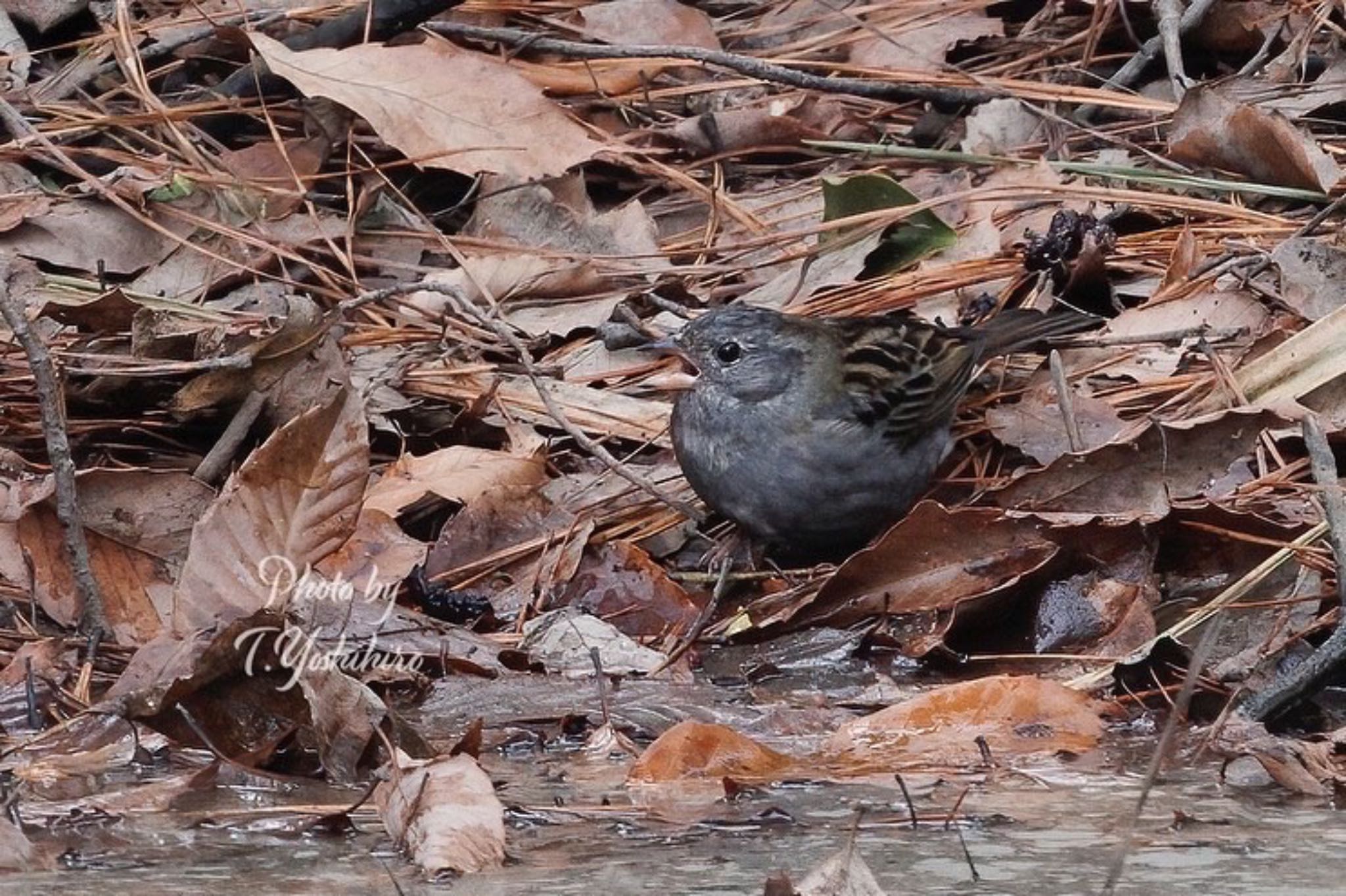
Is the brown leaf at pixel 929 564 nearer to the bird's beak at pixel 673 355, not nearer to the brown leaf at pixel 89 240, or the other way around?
the bird's beak at pixel 673 355

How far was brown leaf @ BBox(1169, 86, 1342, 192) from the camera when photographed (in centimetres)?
567

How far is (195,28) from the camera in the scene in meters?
6.69

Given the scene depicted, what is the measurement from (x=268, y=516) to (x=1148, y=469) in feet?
6.44

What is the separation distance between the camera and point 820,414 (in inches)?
207


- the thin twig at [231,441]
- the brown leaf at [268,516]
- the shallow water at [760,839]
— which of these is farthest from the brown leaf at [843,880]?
the thin twig at [231,441]

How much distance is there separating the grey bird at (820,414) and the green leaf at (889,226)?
1.68 ft

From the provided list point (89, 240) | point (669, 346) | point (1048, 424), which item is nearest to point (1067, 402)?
point (1048, 424)

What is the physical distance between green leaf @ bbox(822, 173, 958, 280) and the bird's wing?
0.45 meters

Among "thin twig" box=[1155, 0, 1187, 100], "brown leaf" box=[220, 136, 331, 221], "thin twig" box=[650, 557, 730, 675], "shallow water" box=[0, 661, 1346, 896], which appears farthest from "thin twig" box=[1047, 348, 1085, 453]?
"brown leaf" box=[220, 136, 331, 221]

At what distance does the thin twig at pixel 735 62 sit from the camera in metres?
6.38

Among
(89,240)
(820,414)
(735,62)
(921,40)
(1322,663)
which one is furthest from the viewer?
(921,40)

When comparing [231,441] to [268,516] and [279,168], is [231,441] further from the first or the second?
[279,168]

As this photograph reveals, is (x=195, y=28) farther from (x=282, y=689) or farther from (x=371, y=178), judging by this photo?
(x=282, y=689)

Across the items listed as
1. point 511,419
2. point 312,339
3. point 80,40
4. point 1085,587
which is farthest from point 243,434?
point 80,40
